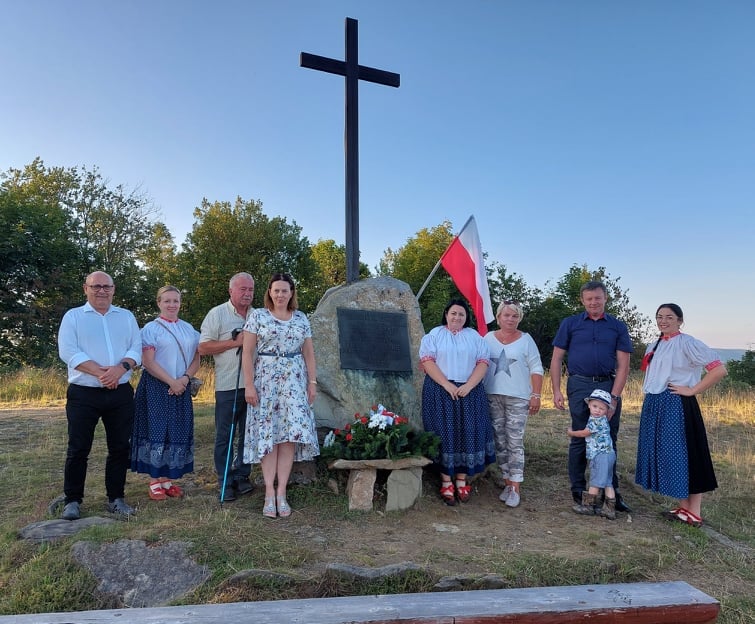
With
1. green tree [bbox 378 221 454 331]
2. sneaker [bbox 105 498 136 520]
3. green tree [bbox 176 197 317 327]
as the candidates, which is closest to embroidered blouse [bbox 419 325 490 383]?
sneaker [bbox 105 498 136 520]

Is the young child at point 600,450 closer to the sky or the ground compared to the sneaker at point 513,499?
closer to the sky

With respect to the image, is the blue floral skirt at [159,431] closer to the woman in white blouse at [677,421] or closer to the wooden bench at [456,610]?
the wooden bench at [456,610]

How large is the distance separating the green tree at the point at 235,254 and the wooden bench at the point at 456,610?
1224 cm

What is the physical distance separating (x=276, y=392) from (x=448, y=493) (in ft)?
5.13

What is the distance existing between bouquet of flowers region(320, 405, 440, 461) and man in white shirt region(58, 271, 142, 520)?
1.48m

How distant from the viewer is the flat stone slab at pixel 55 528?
3.40 metres

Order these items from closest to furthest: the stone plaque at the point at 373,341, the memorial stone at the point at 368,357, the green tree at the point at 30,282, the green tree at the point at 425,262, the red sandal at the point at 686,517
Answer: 1. the red sandal at the point at 686,517
2. the memorial stone at the point at 368,357
3. the stone plaque at the point at 373,341
4. the green tree at the point at 30,282
5. the green tree at the point at 425,262

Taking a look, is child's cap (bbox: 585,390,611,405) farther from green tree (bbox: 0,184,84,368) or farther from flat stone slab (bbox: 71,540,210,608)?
green tree (bbox: 0,184,84,368)

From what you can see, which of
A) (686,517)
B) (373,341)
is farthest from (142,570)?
(686,517)

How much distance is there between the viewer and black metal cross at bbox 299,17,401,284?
5.75 metres

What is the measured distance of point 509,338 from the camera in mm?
4645

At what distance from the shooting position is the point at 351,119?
5.84m

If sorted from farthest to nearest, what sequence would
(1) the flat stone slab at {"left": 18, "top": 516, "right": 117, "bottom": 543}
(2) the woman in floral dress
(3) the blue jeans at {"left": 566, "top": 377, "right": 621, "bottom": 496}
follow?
(3) the blue jeans at {"left": 566, "top": 377, "right": 621, "bottom": 496} → (2) the woman in floral dress → (1) the flat stone slab at {"left": 18, "top": 516, "right": 117, "bottom": 543}

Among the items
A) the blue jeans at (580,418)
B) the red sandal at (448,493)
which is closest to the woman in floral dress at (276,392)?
the red sandal at (448,493)
